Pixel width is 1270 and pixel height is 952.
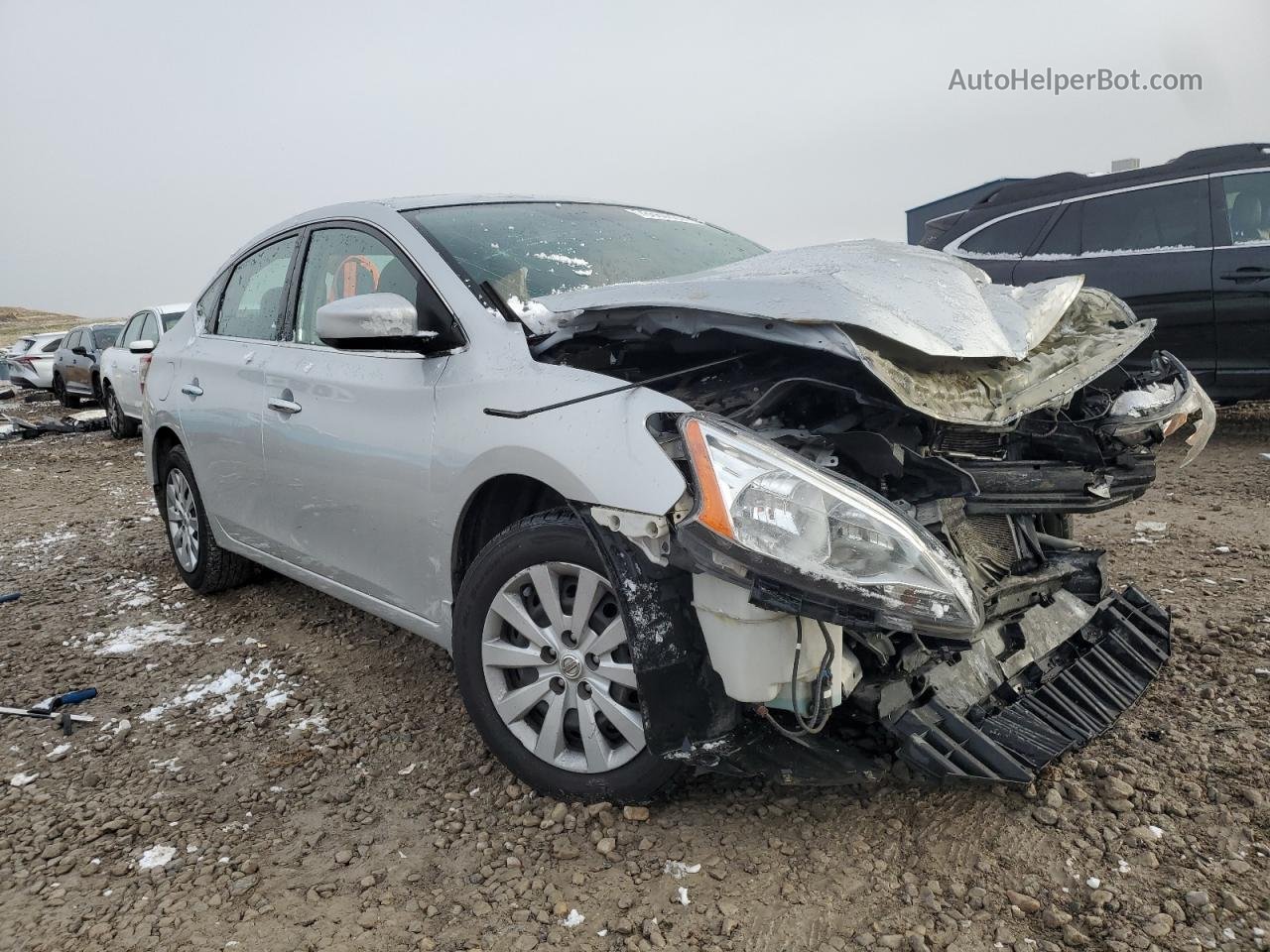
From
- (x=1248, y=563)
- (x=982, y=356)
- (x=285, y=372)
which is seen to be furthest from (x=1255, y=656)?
(x=285, y=372)

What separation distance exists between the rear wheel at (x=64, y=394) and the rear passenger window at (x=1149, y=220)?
16098 mm

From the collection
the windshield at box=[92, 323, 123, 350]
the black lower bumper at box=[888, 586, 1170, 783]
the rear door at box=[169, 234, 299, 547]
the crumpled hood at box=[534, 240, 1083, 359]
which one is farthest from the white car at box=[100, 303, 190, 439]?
the black lower bumper at box=[888, 586, 1170, 783]

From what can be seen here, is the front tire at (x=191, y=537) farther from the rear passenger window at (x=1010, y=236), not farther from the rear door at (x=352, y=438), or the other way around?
the rear passenger window at (x=1010, y=236)

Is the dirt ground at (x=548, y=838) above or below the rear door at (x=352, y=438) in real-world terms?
below

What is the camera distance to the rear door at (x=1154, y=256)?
5969mm

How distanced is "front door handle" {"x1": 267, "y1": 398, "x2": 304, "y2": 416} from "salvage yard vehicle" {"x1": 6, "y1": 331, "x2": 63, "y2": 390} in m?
17.4

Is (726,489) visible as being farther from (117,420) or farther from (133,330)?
(117,420)

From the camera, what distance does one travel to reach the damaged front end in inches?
73.9

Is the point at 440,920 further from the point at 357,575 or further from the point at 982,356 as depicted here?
the point at 982,356

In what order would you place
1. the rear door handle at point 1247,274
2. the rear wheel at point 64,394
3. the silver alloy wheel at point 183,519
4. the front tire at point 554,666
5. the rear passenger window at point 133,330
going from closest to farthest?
the front tire at point 554,666, the silver alloy wheel at point 183,519, the rear door handle at point 1247,274, the rear passenger window at point 133,330, the rear wheel at point 64,394

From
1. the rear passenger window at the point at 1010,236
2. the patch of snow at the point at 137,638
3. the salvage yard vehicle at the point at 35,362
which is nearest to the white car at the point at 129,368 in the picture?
the salvage yard vehicle at the point at 35,362

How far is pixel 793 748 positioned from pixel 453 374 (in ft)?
4.37

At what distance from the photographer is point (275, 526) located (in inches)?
138

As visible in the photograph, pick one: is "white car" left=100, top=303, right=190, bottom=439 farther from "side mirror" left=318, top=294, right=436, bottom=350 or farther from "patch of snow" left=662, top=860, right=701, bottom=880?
"patch of snow" left=662, top=860, right=701, bottom=880
